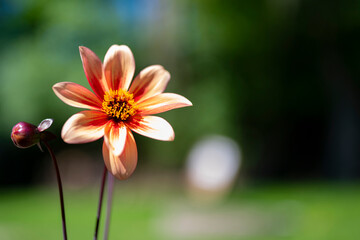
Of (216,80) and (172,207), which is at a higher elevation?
(216,80)

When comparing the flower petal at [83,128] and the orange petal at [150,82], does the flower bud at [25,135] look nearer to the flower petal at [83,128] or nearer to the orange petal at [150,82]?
the flower petal at [83,128]

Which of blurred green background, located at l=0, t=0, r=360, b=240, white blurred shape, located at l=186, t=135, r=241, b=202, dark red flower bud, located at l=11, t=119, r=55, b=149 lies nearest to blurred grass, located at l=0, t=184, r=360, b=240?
white blurred shape, located at l=186, t=135, r=241, b=202

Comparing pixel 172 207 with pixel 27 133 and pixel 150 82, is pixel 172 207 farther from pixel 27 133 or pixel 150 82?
pixel 27 133

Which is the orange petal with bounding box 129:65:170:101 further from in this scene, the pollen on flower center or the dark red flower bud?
the dark red flower bud

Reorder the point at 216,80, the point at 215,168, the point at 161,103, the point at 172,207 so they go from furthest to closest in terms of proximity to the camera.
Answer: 1. the point at 216,80
2. the point at 215,168
3. the point at 172,207
4. the point at 161,103

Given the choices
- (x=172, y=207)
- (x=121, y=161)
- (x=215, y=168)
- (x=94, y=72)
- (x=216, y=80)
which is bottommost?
(x=172, y=207)

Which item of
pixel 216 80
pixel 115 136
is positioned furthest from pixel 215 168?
pixel 115 136

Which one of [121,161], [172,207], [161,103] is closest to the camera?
[121,161]
